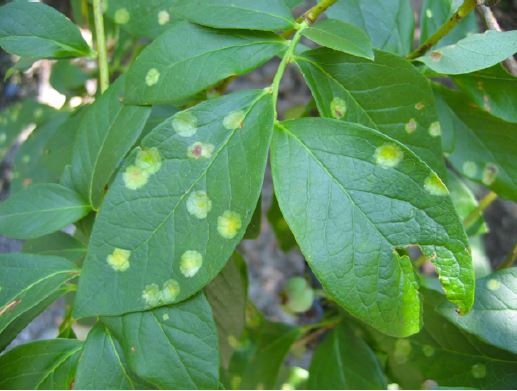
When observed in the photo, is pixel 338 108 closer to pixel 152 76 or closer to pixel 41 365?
pixel 152 76

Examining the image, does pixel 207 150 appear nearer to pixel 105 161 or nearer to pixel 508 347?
pixel 105 161

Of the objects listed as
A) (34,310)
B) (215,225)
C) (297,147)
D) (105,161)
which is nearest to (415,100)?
(297,147)

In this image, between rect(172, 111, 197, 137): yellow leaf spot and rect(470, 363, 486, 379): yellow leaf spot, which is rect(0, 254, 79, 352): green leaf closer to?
rect(172, 111, 197, 137): yellow leaf spot

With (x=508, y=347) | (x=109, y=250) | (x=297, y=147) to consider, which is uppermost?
(x=297, y=147)

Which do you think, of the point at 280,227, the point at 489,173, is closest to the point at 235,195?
the point at 489,173

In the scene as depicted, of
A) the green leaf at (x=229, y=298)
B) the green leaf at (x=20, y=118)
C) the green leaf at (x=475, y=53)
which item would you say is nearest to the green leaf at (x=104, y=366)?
the green leaf at (x=229, y=298)

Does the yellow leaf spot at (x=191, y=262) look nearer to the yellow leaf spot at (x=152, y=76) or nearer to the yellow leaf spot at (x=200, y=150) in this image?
the yellow leaf spot at (x=200, y=150)

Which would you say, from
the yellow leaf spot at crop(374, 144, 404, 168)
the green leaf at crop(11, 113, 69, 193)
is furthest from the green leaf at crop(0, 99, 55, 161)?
the yellow leaf spot at crop(374, 144, 404, 168)
